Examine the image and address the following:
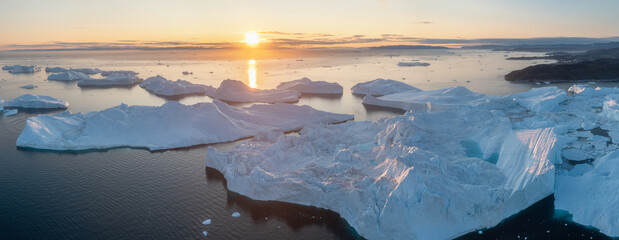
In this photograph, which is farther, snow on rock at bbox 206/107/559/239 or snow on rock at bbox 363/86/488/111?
snow on rock at bbox 363/86/488/111

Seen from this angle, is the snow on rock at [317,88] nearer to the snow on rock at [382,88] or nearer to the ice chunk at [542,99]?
the snow on rock at [382,88]

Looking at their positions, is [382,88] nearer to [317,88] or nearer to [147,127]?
[317,88]

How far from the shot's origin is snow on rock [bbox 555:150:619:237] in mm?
13578

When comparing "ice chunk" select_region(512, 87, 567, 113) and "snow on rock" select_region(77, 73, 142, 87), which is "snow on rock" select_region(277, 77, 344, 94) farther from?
"snow on rock" select_region(77, 73, 142, 87)

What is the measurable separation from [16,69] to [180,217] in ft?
278

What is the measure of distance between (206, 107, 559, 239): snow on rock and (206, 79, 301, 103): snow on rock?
68.9ft

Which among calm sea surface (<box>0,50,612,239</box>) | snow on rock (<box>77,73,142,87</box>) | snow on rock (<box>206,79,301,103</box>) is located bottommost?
calm sea surface (<box>0,50,612,239</box>)

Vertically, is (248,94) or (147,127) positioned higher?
(248,94)

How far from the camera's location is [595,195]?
47.7 feet

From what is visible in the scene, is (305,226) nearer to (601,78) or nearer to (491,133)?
(491,133)

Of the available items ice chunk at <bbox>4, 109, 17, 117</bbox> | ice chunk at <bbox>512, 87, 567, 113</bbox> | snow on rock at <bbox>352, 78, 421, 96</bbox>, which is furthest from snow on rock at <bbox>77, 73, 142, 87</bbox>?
ice chunk at <bbox>512, 87, 567, 113</bbox>

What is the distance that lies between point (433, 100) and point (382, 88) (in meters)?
12.3

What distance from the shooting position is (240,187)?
17.0 m

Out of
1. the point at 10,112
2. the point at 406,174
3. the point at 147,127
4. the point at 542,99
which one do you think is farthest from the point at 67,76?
the point at 542,99
